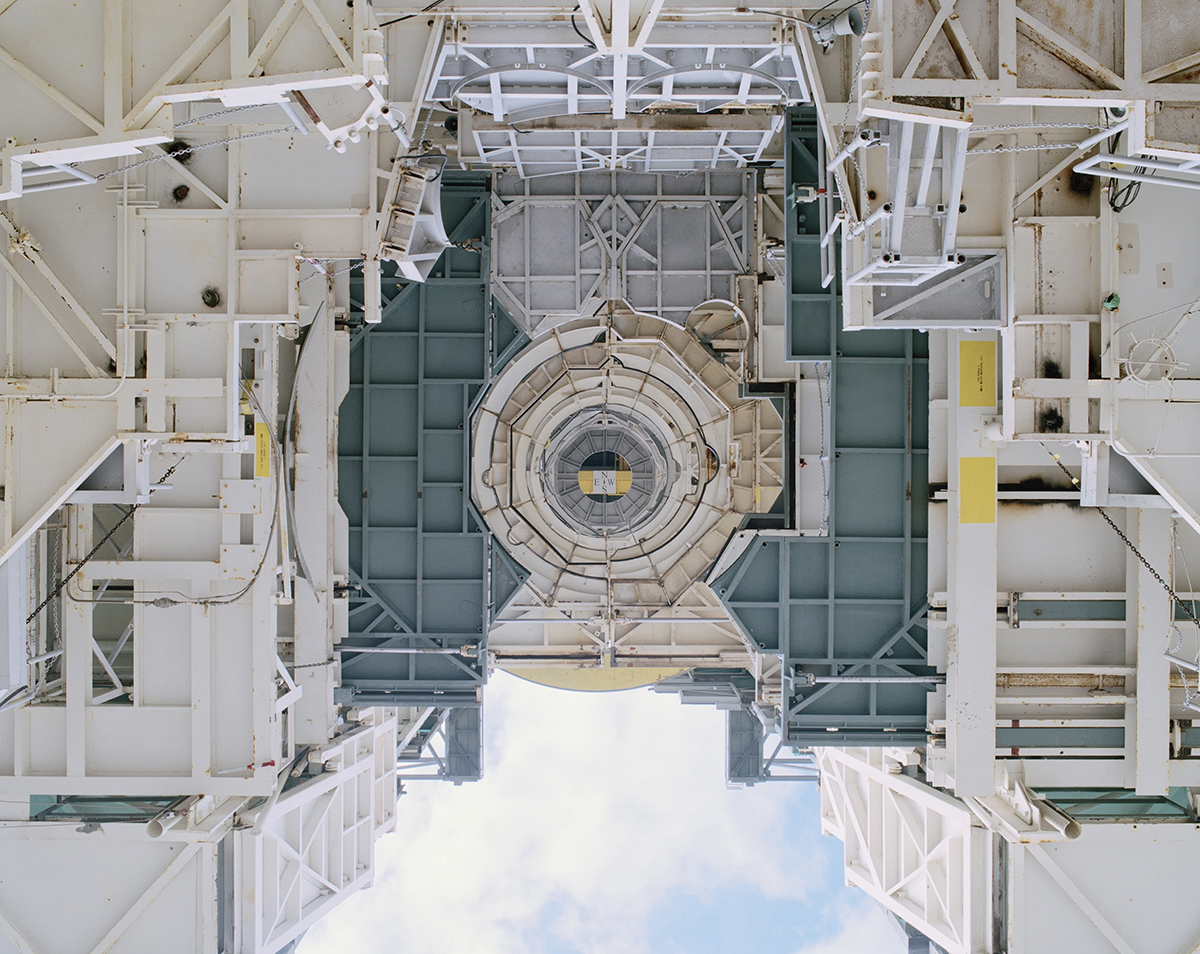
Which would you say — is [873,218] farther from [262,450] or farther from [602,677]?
[602,677]

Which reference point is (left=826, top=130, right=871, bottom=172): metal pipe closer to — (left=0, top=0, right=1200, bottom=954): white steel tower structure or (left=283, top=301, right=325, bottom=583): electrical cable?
(left=0, top=0, right=1200, bottom=954): white steel tower structure

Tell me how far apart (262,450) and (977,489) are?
315 inches

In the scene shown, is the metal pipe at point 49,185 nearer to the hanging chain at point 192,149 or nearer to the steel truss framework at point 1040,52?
the hanging chain at point 192,149

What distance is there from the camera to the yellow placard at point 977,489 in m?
9.24

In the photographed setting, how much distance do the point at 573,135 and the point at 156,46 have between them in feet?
16.7

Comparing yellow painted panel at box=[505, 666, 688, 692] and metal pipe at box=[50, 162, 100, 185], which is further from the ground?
metal pipe at box=[50, 162, 100, 185]

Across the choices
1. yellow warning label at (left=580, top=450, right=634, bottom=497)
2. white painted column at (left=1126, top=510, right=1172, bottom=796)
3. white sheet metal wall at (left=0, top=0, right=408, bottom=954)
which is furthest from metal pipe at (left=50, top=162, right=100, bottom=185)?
white painted column at (left=1126, top=510, right=1172, bottom=796)

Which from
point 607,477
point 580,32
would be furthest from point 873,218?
point 607,477

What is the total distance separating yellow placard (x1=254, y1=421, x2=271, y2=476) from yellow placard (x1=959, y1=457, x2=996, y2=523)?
306 inches

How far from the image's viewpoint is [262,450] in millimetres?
9430

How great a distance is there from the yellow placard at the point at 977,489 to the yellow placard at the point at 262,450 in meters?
7.77

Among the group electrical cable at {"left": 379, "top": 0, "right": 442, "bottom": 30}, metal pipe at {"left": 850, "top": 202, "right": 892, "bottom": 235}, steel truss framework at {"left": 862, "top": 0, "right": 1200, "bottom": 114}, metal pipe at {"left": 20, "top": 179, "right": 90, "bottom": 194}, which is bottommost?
metal pipe at {"left": 850, "top": 202, "right": 892, "bottom": 235}

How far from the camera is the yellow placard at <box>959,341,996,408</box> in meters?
9.15

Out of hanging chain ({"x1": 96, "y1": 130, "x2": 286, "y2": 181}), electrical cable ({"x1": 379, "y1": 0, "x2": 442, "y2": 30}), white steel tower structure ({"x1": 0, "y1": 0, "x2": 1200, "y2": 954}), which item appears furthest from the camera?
electrical cable ({"x1": 379, "y1": 0, "x2": 442, "y2": 30})
